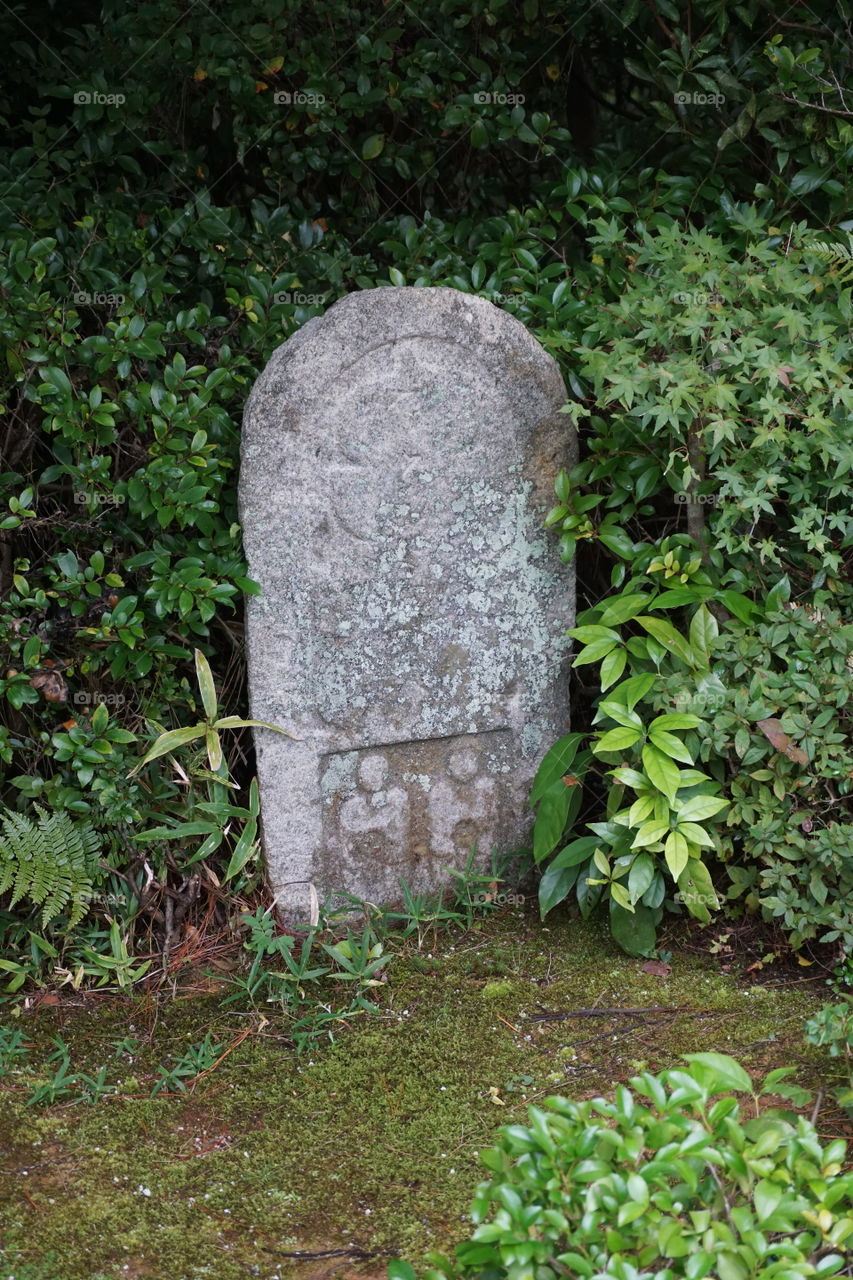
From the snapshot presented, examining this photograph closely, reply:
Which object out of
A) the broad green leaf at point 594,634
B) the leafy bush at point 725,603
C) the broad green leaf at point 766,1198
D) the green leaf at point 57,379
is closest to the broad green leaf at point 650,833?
the leafy bush at point 725,603

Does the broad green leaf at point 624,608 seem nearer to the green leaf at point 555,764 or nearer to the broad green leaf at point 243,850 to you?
Result: the green leaf at point 555,764

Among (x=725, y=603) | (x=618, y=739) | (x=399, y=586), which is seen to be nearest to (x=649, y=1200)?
(x=618, y=739)

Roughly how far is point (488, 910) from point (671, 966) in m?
0.54

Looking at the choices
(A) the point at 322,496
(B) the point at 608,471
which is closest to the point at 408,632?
(A) the point at 322,496

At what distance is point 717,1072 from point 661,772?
1.26 meters

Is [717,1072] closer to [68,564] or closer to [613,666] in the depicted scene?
[613,666]

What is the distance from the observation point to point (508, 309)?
344cm

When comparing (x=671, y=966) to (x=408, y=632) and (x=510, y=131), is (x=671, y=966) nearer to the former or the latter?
(x=408, y=632)

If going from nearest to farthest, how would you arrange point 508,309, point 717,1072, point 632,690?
point 717,1072 < point 632,690 < point 508,309

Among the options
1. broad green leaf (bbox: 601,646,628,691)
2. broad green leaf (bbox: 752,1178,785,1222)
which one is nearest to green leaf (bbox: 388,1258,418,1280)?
broad green leaf (bbox: 752,1178,785,1222)

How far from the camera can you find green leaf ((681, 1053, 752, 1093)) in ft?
5.39

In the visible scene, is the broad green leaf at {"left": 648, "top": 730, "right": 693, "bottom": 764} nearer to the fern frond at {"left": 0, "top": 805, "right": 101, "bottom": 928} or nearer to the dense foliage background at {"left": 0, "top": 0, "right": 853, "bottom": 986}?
the dense foliage background at {"left": 0, "top": 0, "right": 853, "bottom": 986}

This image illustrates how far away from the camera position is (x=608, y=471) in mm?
3180

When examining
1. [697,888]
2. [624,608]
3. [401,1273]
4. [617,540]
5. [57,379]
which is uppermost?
[57,379]
